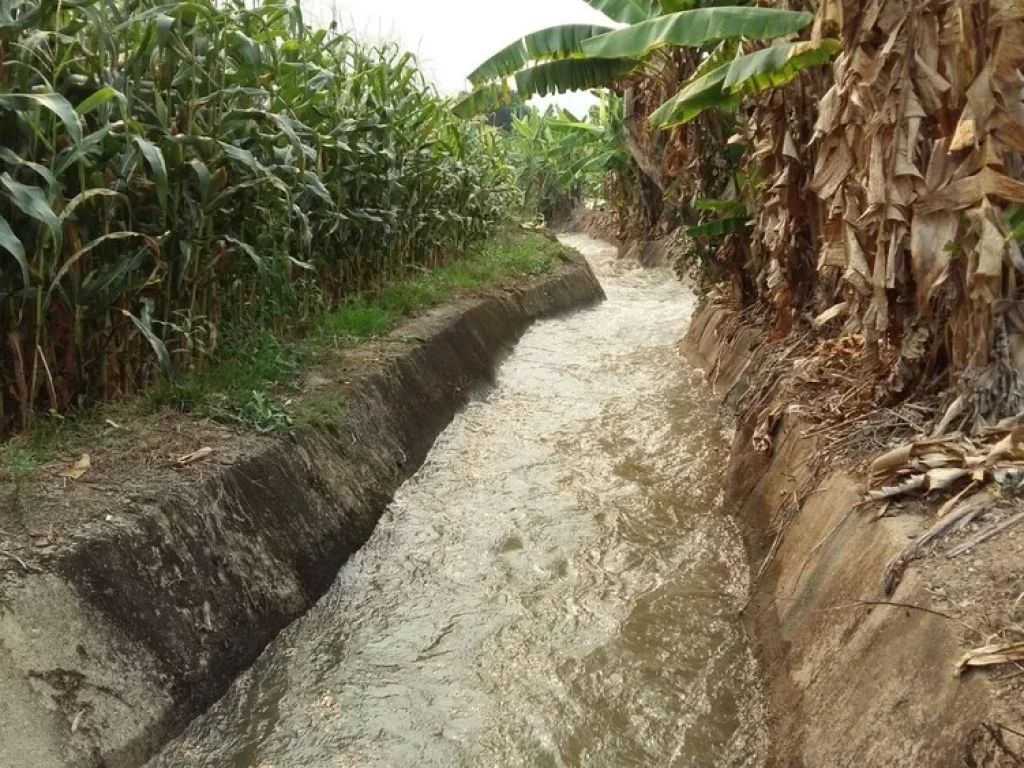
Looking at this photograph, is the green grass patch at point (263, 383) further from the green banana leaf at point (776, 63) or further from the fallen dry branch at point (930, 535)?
the green banana leaf at point (776, 63)

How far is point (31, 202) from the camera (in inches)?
107

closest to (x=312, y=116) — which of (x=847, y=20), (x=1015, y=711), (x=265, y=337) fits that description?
(x=265, y=337)

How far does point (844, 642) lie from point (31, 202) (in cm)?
290

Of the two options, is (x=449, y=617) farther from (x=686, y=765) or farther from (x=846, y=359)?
(x=846, y=359)

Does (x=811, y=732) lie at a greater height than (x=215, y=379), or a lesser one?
lesser

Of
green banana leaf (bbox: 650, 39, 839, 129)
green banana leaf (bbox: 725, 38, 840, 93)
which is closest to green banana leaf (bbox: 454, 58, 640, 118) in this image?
green banana leaf (bbox: 650, 39, 839, 129)

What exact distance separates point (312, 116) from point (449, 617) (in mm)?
3090

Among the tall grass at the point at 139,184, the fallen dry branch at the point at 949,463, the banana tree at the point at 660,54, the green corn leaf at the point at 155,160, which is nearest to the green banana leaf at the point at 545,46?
the banana tree at the point at 660,54

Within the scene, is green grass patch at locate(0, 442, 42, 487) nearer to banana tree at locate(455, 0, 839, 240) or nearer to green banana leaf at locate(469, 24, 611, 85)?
banana tree at locate(455, 0, 839, 240)

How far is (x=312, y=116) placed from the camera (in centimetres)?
490

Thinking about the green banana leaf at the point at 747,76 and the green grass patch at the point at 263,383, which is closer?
the green grass patch at the point at 263,383

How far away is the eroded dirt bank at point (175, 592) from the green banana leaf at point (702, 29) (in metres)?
2.59

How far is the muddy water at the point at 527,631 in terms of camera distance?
8.72ft

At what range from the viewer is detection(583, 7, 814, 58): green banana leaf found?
4.44m
